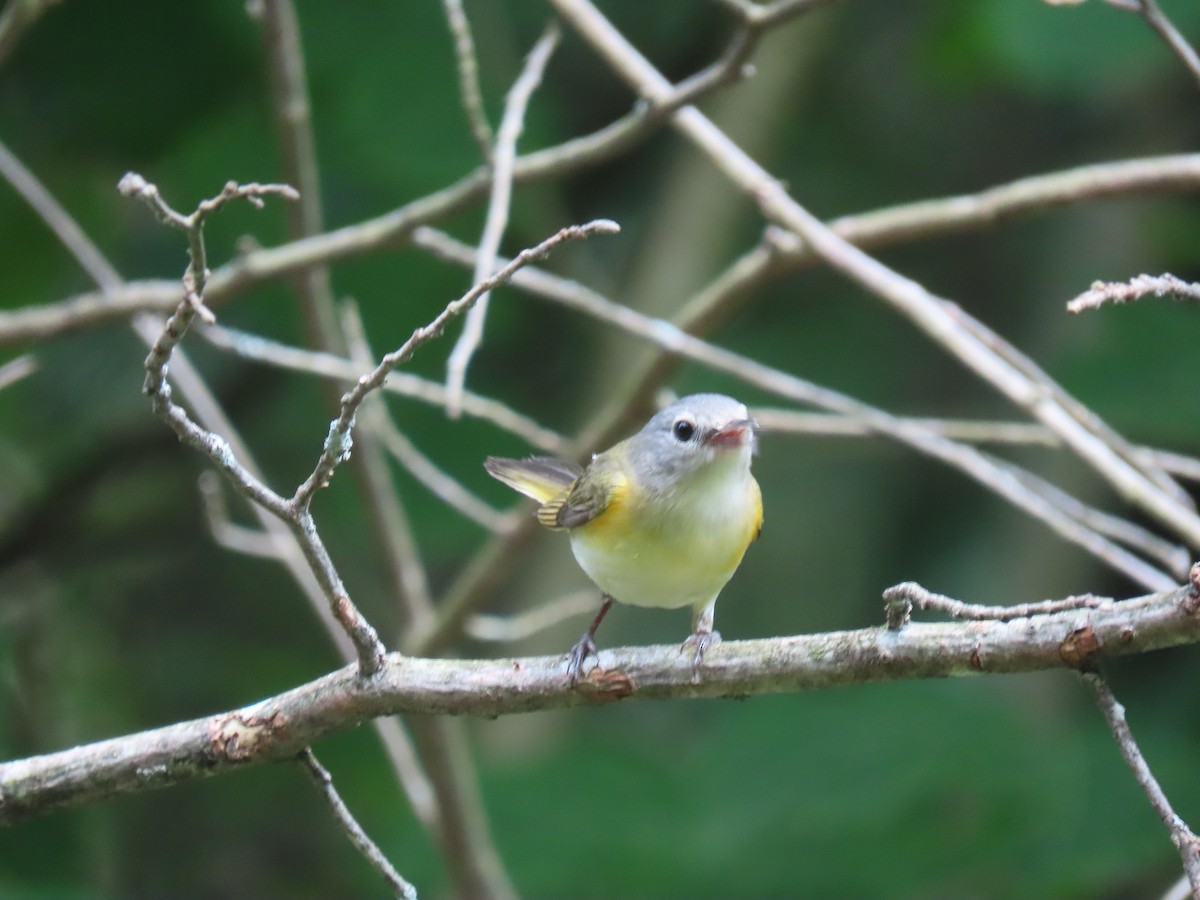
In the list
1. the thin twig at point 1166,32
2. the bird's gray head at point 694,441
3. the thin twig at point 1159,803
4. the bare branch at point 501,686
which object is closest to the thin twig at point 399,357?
Result: the bare branch at point 501,686

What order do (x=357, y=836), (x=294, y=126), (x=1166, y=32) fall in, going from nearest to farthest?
1. (x=357, y=836)
2. (x=1166, y=32)
3. (x=294, y=126)

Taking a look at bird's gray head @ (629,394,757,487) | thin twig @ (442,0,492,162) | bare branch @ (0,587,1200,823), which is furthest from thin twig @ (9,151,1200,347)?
bare branch @ (0,587,1200,823)

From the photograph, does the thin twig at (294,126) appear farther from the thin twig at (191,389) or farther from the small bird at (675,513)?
the small bird at (675,513)

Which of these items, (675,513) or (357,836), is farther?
(675,513)

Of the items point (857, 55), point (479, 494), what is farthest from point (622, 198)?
point (479, 494)

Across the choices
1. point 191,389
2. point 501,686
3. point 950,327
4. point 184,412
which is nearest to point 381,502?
point 191,389

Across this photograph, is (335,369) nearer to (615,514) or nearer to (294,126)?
(294,126)

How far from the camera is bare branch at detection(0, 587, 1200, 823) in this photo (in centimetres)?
200

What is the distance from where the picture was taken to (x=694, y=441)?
3.45 m

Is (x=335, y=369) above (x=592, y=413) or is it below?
below

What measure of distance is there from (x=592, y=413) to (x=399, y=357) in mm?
5140

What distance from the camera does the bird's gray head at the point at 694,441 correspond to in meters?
3.37

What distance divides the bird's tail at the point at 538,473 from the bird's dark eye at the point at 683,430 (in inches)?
23.0

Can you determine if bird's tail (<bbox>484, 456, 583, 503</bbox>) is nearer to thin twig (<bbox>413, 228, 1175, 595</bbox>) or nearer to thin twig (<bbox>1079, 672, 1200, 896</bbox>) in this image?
thin twig (<bbox>413, 228, 1175, 595</bbox>)
